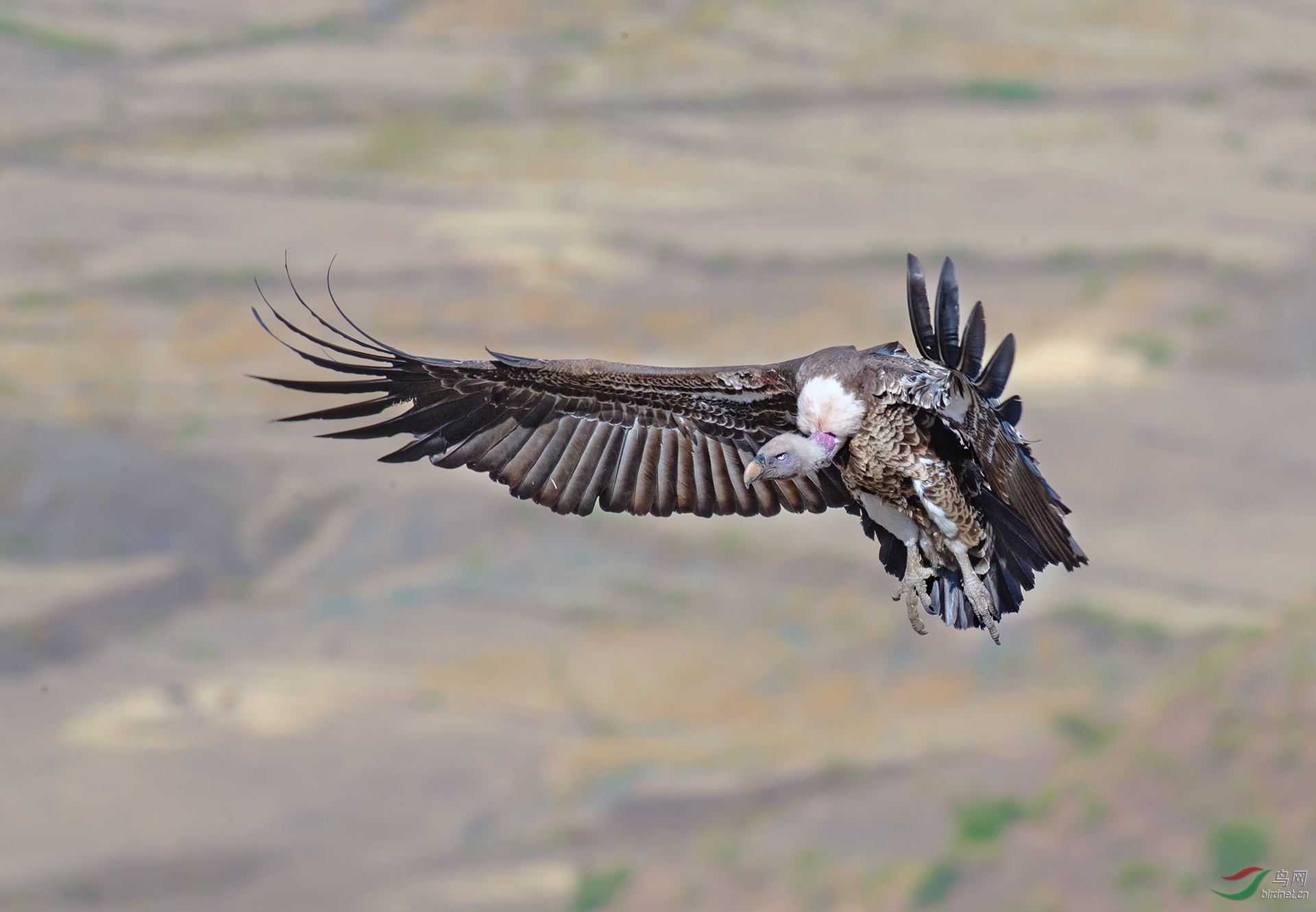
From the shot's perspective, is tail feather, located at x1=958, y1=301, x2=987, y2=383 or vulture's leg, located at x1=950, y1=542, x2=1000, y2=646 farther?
vulture's leg, located at x1=950, y1=542, x2=1000, y2=646

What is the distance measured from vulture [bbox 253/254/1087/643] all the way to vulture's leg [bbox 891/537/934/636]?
0.01 metres

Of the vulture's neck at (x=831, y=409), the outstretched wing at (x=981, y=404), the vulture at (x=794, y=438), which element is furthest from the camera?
the vulture's neck at (x=831, y=409)

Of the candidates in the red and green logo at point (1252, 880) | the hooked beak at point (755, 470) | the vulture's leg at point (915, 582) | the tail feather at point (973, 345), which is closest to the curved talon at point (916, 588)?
the vulture's leg at point (915, 582)

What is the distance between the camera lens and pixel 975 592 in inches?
461

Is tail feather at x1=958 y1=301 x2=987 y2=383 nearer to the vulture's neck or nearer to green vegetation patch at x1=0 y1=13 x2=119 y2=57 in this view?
the vulture's neck

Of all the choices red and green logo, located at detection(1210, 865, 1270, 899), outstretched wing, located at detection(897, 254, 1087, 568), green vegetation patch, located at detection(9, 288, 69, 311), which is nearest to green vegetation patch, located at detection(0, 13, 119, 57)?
green vegetation patch, located at detection(9, 288, 69, 311)

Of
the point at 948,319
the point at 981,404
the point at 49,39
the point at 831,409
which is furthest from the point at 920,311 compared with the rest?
the point at 49,39

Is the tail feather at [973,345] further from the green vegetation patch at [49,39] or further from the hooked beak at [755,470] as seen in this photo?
the green vegetation patch at [49,39]

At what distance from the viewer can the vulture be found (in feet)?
36.0

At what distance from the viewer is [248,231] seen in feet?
181

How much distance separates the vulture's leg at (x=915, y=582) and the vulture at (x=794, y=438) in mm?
13

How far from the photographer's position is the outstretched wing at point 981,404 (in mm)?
10391

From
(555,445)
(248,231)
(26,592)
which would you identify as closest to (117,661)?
(26,592)

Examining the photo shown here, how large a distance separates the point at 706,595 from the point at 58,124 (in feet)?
86.5
